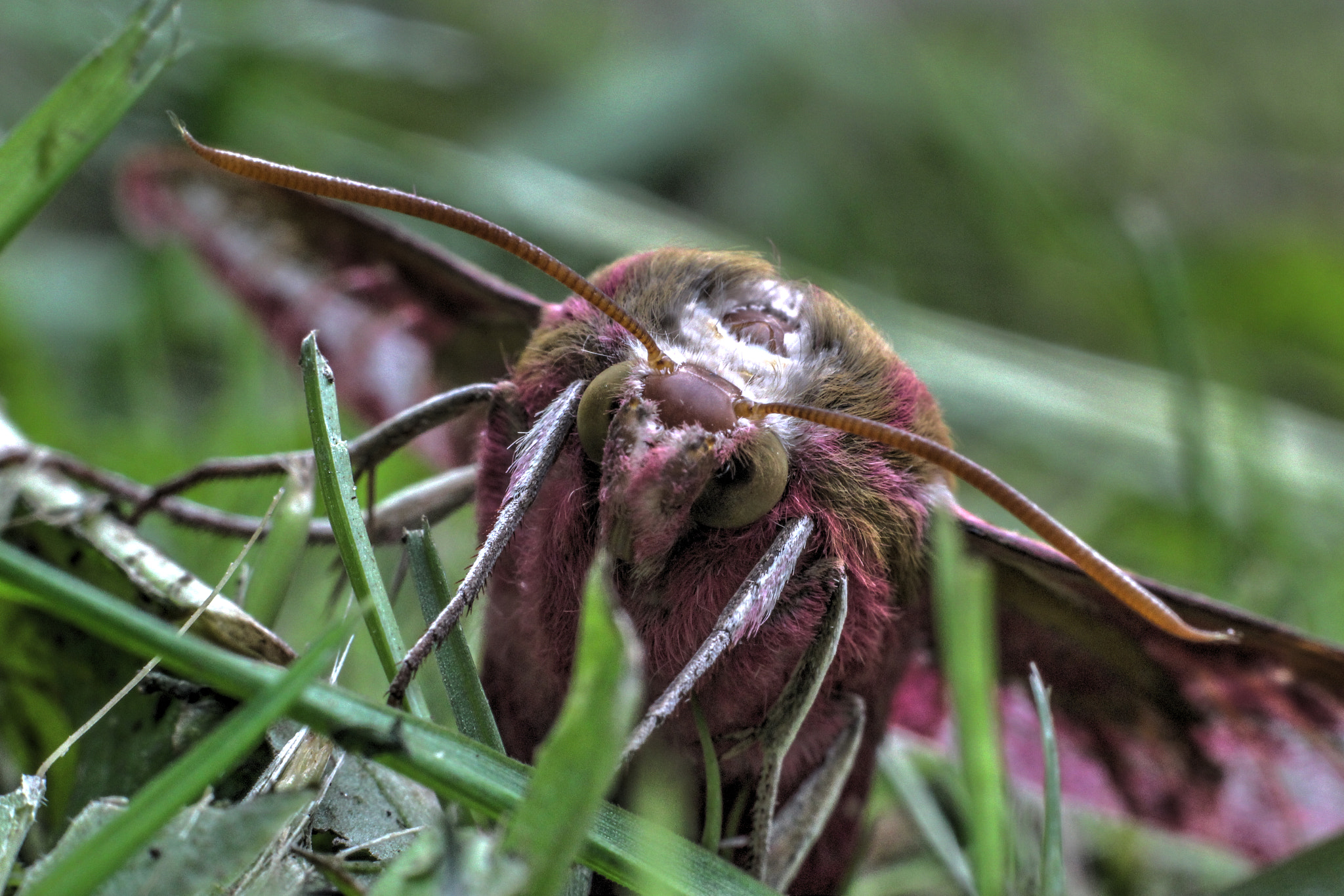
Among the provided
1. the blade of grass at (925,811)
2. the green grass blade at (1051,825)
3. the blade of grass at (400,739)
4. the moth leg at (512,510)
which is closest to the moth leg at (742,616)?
the blade of grass at (400,739)

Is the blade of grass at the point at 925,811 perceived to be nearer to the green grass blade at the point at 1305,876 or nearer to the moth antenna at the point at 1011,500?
the green grass blade at the point at 1305,876

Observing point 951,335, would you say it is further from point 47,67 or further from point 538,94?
point 47,67

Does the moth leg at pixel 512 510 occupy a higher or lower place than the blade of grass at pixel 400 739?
higher

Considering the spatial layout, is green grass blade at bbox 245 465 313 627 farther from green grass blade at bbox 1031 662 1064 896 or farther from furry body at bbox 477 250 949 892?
green grass blade at bbox 1031 662 1064 896

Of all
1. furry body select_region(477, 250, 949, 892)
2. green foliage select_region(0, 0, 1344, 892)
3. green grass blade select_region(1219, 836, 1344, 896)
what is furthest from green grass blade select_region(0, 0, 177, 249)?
green grass blade select_region(1219, 836, 1344, 896)

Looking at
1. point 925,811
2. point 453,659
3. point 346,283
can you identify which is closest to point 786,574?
point 453,659

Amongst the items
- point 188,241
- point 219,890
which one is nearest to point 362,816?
point 219,890
